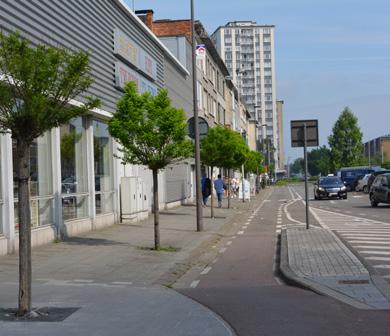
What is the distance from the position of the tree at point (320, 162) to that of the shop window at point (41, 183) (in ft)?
368

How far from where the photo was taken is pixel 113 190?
896 inches

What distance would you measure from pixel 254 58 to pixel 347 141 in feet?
76.5

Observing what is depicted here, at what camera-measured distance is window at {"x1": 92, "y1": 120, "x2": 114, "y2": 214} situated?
829 inches

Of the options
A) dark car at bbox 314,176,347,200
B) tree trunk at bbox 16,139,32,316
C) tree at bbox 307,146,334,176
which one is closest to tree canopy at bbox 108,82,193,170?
tree trunk at bbox 16,139,32,316

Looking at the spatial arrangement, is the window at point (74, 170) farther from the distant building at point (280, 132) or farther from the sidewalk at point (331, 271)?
the distant building at point (280, 132)

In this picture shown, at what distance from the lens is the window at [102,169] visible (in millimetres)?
21062

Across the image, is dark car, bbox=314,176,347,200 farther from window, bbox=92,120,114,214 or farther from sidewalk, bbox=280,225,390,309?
sidewalk, bbox=280,225,390,309

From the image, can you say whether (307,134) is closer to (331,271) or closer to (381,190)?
(331,271)

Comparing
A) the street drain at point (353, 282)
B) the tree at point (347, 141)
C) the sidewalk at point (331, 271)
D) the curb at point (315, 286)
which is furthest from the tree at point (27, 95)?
the tree at point (347, 141)

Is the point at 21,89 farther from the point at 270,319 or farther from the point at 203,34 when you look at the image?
the point at 203,34

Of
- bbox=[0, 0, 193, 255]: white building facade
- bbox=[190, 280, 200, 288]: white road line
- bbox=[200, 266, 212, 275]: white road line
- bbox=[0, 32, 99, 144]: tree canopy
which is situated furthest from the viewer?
bbox=[0, 0, 193, 255]: white building facade

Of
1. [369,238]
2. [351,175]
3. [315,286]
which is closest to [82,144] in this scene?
[369,238]

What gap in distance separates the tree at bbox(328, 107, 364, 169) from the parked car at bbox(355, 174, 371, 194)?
5930 cm

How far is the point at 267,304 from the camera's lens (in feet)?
27.1
